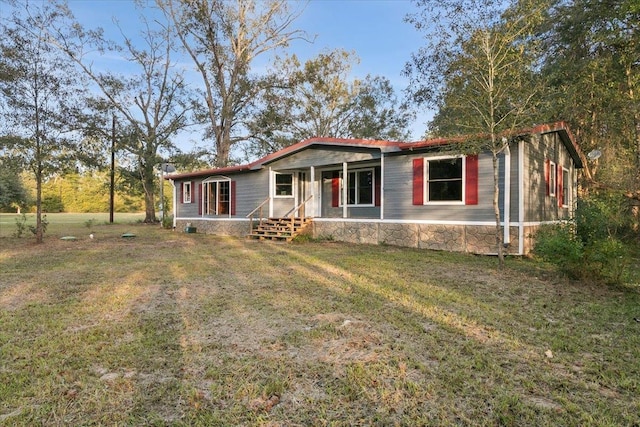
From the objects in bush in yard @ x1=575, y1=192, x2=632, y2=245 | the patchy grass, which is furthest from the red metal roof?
the patchy grass

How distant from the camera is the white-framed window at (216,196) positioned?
16.4 m

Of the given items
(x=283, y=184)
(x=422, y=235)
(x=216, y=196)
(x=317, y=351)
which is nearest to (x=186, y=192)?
(x=216, y=196)

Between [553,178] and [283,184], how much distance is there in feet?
29.4

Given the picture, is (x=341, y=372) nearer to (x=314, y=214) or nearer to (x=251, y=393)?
(x=251, y=393)

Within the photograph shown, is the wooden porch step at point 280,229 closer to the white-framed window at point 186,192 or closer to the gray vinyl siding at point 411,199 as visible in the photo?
the gray vinyl siding at point 411,199

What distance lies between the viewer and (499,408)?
7.47 feet

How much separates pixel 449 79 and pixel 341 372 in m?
6.34

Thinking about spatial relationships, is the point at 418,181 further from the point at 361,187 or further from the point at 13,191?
the point at 13,191

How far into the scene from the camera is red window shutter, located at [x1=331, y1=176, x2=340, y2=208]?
1399 cm

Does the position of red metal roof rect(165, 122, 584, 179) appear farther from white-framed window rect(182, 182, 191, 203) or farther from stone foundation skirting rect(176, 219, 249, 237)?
white-framed window rect(182, 182, 191, 203)

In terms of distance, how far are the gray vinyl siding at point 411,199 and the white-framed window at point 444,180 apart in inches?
7.3

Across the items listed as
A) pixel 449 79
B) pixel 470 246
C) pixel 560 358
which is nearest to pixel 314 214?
pixel 470 246

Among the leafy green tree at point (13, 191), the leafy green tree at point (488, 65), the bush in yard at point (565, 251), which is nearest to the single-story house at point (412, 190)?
the leafy green tree at point (488, 65)

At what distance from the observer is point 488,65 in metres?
6.73
